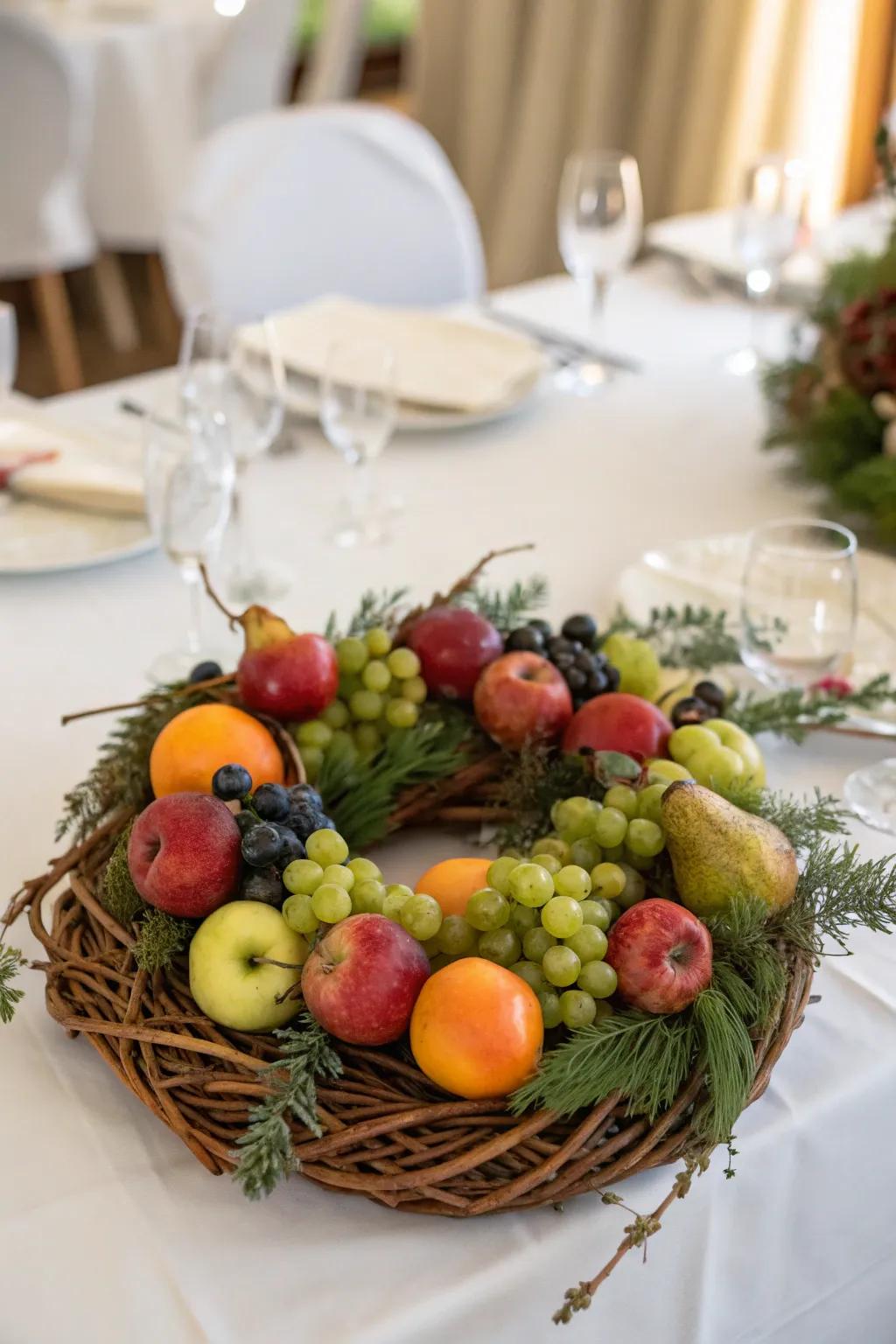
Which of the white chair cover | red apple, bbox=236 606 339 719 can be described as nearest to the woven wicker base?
red apple, bbox=236 606 339 719

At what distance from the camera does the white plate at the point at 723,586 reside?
3.57 feet

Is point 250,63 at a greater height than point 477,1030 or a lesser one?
greater

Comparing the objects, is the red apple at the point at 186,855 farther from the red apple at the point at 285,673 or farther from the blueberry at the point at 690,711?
the blueberry at the point at 690,711

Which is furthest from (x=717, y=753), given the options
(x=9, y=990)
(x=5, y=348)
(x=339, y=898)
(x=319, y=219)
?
(x=319, y=219)

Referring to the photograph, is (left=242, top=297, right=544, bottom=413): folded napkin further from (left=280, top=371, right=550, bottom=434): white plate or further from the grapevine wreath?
the grapevine wreath

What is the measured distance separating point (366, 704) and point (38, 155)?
2.73 metres

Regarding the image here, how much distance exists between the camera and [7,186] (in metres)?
3.22

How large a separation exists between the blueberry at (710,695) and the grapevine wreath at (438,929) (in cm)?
3

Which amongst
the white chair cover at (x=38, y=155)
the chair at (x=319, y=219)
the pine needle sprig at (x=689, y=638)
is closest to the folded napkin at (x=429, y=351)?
the chair at (x=319, y=219)

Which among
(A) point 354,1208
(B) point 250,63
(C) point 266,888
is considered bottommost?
(A) point 354,1208

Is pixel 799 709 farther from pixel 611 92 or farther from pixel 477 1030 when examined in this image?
pixel 611 92

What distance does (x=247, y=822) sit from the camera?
0.72 m

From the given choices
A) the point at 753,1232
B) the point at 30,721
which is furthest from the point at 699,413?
the point at 753,1232

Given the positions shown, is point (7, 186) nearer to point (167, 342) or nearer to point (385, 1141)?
point (167, 342)
